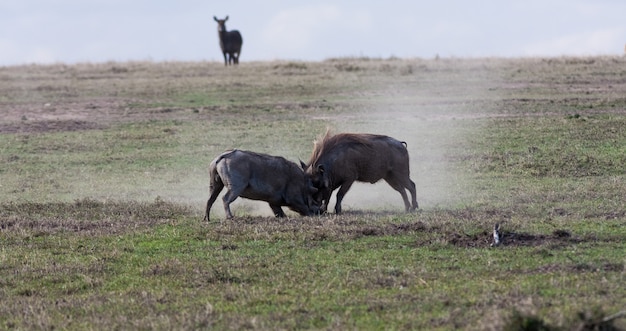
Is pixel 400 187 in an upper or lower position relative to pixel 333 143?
lower

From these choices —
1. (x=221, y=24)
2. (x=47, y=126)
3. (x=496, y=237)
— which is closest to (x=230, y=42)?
(x=221, y=24)

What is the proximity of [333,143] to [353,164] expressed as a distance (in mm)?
393

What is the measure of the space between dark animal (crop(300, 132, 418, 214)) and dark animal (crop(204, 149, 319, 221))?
21 centimetres

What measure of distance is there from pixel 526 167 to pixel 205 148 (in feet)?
21.7

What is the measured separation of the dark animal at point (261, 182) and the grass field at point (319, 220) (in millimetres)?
529

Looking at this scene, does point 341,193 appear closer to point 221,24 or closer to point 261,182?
point 261,182

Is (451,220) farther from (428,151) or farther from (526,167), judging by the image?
(428,151)

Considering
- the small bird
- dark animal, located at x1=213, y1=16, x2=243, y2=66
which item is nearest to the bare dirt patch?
the small bird

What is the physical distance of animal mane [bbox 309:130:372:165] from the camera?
48.2ft

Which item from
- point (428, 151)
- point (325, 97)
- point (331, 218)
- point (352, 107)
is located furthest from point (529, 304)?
point (325, 97)

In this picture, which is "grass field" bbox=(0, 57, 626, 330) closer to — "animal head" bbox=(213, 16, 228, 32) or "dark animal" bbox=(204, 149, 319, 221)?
"dark animal" bbox=(204, 149, 319, 221)

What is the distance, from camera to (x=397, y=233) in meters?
11.6

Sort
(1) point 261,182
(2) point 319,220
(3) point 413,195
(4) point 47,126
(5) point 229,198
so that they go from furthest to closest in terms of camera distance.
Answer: (4) point 47,126, (3) point 413,195, (1) point 261,182, (5) point 229,198, (2) point 319,220

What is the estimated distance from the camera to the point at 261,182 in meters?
14.0
